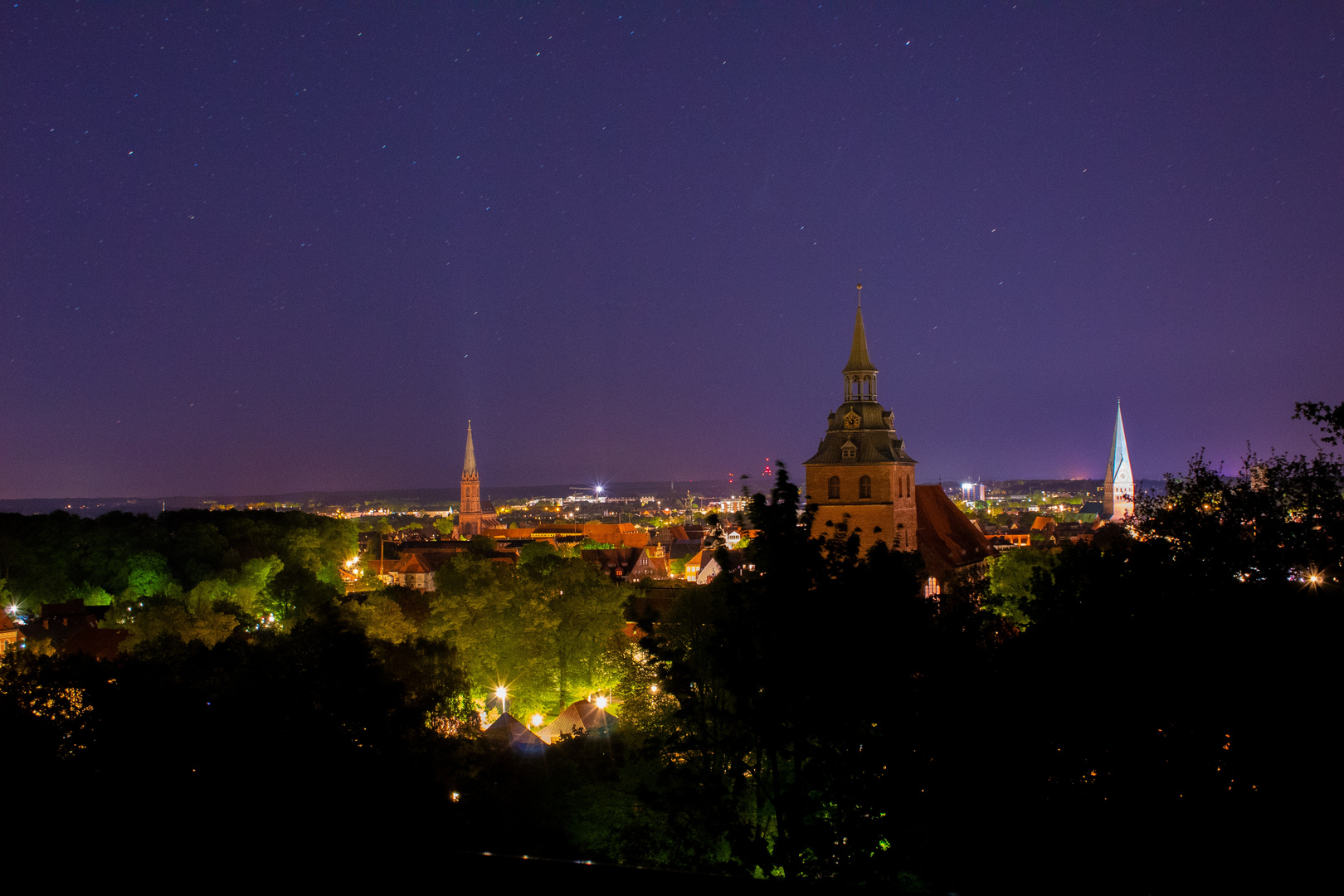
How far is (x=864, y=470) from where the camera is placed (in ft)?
140

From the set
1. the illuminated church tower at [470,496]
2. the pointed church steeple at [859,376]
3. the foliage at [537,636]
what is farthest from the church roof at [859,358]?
the illuminated church tower at [470,496]

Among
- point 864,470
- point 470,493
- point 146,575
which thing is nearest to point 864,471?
point 864,470

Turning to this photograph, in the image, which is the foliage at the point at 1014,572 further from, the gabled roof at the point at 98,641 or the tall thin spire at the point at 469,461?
the tall thin spire at the point at 469,461

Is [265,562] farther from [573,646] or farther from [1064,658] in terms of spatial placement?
[1064,658]

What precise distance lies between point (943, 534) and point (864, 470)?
11.3 m

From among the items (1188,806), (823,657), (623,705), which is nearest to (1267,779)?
(1188,806)

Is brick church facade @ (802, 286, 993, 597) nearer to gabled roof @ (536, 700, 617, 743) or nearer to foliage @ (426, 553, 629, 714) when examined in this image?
foliage @ (426, 553, 629, 714)

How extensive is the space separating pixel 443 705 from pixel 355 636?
3.05 m

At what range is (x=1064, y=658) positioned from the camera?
467 inches

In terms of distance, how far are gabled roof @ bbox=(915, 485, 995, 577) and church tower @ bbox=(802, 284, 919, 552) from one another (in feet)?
11.6

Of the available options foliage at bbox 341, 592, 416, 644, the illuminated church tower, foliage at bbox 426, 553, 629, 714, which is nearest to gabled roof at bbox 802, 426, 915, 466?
foliage at bbox 426, 553, 629, 714

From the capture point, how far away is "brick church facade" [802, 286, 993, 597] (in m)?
42.6

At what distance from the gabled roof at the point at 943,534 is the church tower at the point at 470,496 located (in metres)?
128

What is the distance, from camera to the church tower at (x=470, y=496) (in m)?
174
